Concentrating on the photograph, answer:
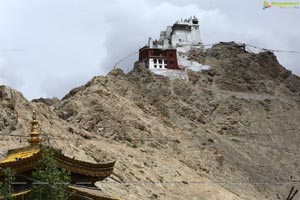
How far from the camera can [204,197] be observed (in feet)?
183

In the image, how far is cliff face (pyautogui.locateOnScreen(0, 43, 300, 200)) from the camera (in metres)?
54.5

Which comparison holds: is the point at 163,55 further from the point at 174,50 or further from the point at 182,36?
the point at 182,36

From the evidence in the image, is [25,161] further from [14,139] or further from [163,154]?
[163,154]

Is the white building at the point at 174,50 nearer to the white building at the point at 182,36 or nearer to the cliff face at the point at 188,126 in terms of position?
the white building at the point at 182,36

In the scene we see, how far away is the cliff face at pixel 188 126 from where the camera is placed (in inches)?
2144

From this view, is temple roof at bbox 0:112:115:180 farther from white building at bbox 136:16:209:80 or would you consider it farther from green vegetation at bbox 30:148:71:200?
white building at bbox 136:16:209:80

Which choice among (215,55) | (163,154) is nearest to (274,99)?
(215,55)

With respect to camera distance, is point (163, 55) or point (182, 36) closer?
point (163, 55)

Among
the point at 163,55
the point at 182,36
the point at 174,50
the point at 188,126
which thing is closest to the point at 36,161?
the point at 188,126

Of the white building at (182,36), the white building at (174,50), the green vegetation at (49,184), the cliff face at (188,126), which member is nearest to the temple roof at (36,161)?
the green vegetation at (49,184)

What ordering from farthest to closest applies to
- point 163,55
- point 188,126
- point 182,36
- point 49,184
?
point 182,36, point 163,55, point 188,126, point 49,184

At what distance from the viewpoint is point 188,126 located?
75.9 metres

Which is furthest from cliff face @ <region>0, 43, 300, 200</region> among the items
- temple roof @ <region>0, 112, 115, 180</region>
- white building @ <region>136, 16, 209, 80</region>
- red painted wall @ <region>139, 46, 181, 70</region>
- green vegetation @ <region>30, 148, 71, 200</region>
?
green vegetation @ <region>30, 148, 71, 200</region>

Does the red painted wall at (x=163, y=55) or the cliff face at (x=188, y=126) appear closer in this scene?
the cliff face at (x=188, y=126)
